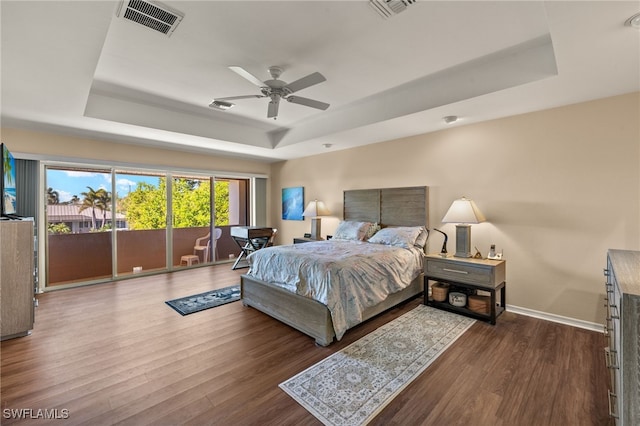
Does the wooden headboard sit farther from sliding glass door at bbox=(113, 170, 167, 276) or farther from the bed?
sliding glass door at bbox=(113, 170, 167, 276)

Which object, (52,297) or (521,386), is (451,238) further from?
(52,297)

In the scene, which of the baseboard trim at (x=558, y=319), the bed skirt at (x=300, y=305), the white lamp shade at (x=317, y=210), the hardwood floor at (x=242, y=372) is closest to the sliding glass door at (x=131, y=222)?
the hardwood floor at (x=242, y=372)

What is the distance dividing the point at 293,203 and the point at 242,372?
4.46 meters

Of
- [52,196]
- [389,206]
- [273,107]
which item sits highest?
[273,107]

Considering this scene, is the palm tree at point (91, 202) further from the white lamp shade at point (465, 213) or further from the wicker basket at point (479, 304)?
the wicker basket at point (479, 304)

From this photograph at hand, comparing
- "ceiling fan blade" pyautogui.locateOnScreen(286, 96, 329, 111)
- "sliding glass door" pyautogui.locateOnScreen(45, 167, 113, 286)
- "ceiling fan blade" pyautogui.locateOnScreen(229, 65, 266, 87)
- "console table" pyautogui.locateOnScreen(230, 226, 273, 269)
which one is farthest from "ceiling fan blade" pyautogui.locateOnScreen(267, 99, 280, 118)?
"sliding glass door" pyautogui.locateOnScreen(45, 167, 113, 286)

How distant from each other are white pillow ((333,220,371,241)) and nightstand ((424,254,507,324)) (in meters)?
1.21

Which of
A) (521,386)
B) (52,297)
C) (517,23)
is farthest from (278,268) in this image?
(52,297)

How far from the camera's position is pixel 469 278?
316 centimetres

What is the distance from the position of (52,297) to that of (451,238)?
5.74 m

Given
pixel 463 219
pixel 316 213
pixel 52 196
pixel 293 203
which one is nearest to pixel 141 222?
pixel 52 196

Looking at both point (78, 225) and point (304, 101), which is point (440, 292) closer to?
point (304, 101)

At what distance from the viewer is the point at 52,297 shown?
12.9 ft

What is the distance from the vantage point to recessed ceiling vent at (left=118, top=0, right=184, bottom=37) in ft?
6.03
